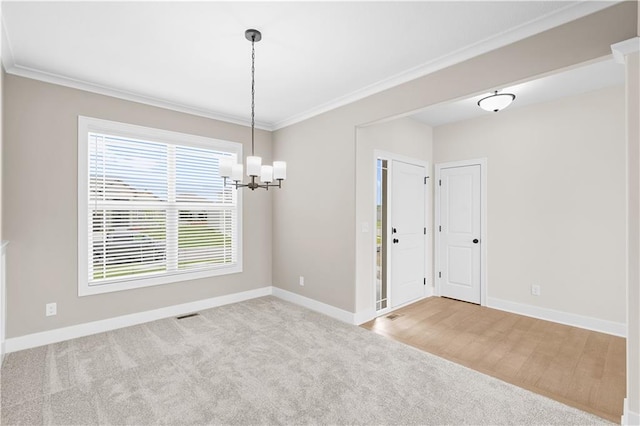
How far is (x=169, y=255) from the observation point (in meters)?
3.98

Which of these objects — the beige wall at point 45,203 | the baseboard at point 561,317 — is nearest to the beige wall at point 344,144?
the beige wall at point 45,203

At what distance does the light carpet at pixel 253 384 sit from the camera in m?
2.04

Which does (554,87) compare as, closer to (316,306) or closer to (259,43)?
(259,43)

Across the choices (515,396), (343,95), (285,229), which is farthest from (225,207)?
(515,396)

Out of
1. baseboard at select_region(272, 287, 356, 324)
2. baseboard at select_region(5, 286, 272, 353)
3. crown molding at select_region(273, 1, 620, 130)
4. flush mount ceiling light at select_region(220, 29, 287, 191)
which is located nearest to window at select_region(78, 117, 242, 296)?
baseboard at select_region(5, 286, 272, 353)

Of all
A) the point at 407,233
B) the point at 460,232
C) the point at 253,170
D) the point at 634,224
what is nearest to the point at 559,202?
the point at 460,232

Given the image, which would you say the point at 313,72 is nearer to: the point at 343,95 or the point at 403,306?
the point at 343,95

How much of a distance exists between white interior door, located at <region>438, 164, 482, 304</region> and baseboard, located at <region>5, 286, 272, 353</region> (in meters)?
3.06

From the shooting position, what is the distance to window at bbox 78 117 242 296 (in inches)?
134

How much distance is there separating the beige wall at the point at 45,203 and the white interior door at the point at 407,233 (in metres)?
3.34

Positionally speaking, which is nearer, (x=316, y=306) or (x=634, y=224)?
(x=634, y=224)

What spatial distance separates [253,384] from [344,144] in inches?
108

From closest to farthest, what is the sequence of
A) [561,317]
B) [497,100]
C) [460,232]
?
[497,100] < [561,317] < [460,232]

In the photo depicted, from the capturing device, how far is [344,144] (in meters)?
3.81
